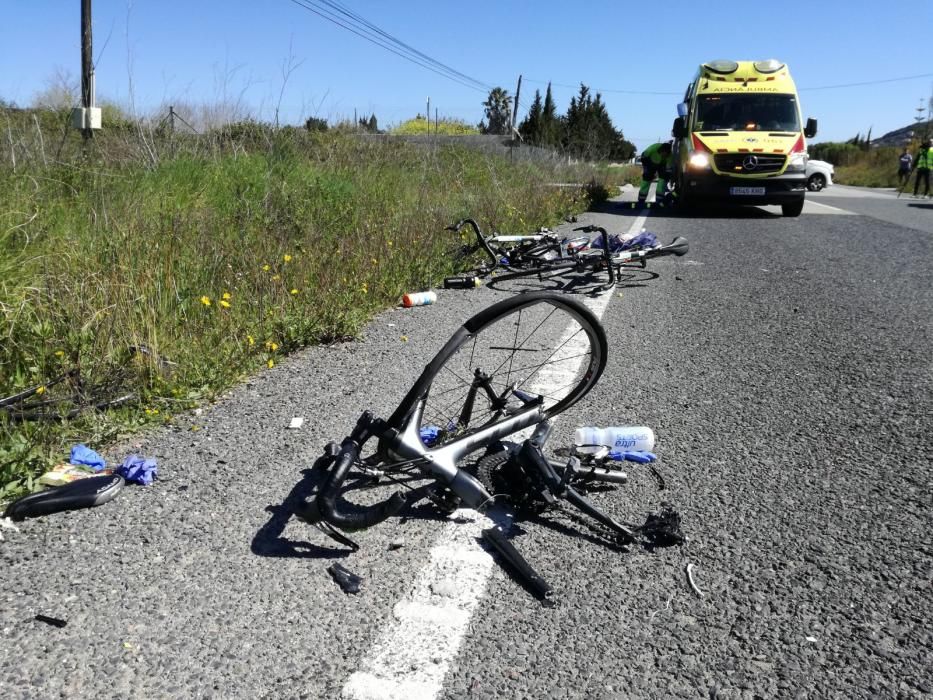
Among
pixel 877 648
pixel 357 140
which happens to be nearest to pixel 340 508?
pixel 877 648

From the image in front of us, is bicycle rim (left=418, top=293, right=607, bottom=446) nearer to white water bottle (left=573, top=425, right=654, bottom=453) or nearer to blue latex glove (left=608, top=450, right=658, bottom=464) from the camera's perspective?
white water bottle (left=573, top=425, right=654, bottom=453)

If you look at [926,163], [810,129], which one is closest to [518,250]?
[810,129]

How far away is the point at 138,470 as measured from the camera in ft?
9.24

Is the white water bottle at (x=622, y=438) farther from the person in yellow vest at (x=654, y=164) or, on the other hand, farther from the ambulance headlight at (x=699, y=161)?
the person in yellow vest at (x=654, y=164)

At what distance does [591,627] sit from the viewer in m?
2.03

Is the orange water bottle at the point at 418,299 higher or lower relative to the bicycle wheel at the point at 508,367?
lower

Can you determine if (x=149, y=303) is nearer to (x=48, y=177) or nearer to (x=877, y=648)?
(x=48, y=177)

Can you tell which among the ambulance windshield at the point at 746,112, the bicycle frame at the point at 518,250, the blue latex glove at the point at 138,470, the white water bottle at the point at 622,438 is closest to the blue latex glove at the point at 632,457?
the white water bottle at the point at 622,438

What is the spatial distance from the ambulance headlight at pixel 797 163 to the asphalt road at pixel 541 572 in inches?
478

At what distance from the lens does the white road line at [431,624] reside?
71.0 inches

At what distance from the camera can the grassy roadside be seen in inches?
137

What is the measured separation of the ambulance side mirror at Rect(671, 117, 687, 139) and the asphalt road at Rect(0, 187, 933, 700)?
1322 centimetres

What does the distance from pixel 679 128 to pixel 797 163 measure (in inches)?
111

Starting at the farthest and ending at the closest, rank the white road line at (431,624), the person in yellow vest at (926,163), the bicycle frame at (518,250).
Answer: the person in yellow vest at (926,163) < the bicycle frame at (518,250) < the white road line at (431,624)
